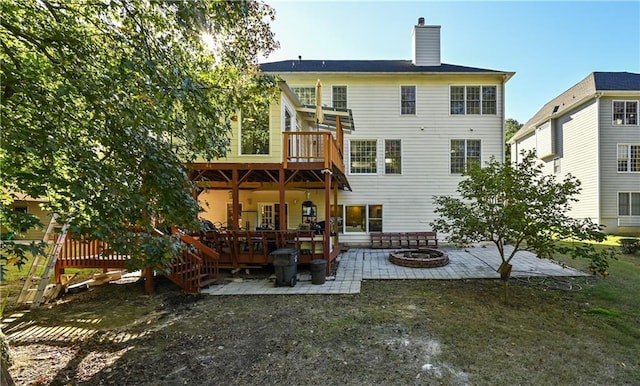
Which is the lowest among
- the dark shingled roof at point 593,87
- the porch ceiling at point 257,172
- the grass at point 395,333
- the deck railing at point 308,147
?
the grass at point 395,333

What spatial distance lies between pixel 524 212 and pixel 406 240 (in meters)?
7.62

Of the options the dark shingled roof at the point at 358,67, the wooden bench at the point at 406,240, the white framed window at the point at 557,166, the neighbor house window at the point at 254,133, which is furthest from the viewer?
the white framed window at the point at 557,166

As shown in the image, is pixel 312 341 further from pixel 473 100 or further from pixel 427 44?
pixel 427 44

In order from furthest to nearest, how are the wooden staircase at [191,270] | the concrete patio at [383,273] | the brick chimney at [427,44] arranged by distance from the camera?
the brick chimney at [427,44]
the concrete patio at [383,273]
the wooden staircase at [191,270]

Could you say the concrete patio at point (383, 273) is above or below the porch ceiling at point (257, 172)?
below

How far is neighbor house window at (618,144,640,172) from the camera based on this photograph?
15961mm

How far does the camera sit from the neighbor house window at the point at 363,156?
1395 centimetres

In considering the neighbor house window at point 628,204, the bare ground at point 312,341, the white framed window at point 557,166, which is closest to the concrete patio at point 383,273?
the bare ground at point 312,341

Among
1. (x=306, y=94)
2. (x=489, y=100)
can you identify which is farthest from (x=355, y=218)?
(x=489, y=100)

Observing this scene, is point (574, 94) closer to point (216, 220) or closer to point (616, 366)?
point (616, 366)

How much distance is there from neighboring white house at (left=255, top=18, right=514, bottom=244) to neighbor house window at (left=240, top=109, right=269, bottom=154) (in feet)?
17.8

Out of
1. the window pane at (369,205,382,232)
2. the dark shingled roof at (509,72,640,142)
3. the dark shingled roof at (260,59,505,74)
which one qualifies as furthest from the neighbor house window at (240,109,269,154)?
the dark shingled roof at (509,72,640,142)

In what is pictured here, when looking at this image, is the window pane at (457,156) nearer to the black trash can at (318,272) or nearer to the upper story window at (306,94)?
the upper story window at (306,94)

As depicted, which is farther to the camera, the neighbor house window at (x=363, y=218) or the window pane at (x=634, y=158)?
the window pane at (x=634, y=158)
